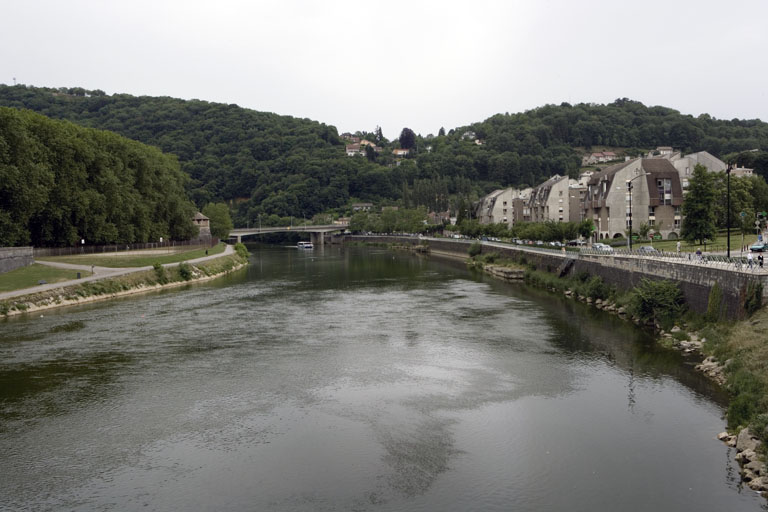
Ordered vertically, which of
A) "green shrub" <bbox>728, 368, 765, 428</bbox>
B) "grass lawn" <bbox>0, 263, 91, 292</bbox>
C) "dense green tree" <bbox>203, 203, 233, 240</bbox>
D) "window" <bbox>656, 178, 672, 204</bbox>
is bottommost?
"green shrub" <bbox>728, 368, 765, 428</bbox>

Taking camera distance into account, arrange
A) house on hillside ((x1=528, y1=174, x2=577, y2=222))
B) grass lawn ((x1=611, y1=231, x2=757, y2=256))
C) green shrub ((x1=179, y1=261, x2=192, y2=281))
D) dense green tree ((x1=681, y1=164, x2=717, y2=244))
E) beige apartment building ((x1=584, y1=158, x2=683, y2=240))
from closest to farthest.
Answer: dense green tree ((x1=681, y1=164, x2=717, y2=244)), grass lawn ((x1=611, y1=231, x2=757, y2=256)), green shrub ((x1=179, y1=261, x2=192, y2=281)), beige apartment building ((x1=584, y1=158, x2=683, y2=240)), house on hillside ((x1=528, y1=174, x2=577, y2=222))

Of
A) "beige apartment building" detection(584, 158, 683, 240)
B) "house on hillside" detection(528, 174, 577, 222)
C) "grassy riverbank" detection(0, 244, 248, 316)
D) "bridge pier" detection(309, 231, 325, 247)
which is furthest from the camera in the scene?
"bridge pier" detection(309, 231, 325, 247)

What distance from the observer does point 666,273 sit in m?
38.7

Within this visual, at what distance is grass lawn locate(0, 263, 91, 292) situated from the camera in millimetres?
48656

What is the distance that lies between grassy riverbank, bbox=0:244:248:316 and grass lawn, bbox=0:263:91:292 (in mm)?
2713

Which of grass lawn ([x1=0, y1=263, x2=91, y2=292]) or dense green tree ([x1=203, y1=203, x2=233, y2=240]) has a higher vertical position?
dense green tree ([x1=203, y1=203, x2=233, y2=240])

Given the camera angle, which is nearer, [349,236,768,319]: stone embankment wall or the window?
[349,236,768,319]: stone embankment wall

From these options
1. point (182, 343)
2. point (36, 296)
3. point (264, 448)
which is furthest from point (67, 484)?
point (36, 296)

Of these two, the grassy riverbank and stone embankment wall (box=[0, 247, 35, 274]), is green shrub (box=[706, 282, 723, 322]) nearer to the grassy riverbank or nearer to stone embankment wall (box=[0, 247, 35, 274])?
the grassy riverbank

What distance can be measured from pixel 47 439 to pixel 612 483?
18.3 metres

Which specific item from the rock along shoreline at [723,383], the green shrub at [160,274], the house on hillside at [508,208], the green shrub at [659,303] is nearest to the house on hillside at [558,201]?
the house on hillside at [508,208]

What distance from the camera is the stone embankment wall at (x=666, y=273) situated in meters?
29.9

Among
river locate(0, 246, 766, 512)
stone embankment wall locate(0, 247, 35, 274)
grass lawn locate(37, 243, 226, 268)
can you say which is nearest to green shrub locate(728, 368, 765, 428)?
river locate(0, 246, 766, 512)

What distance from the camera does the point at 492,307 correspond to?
157 ft
